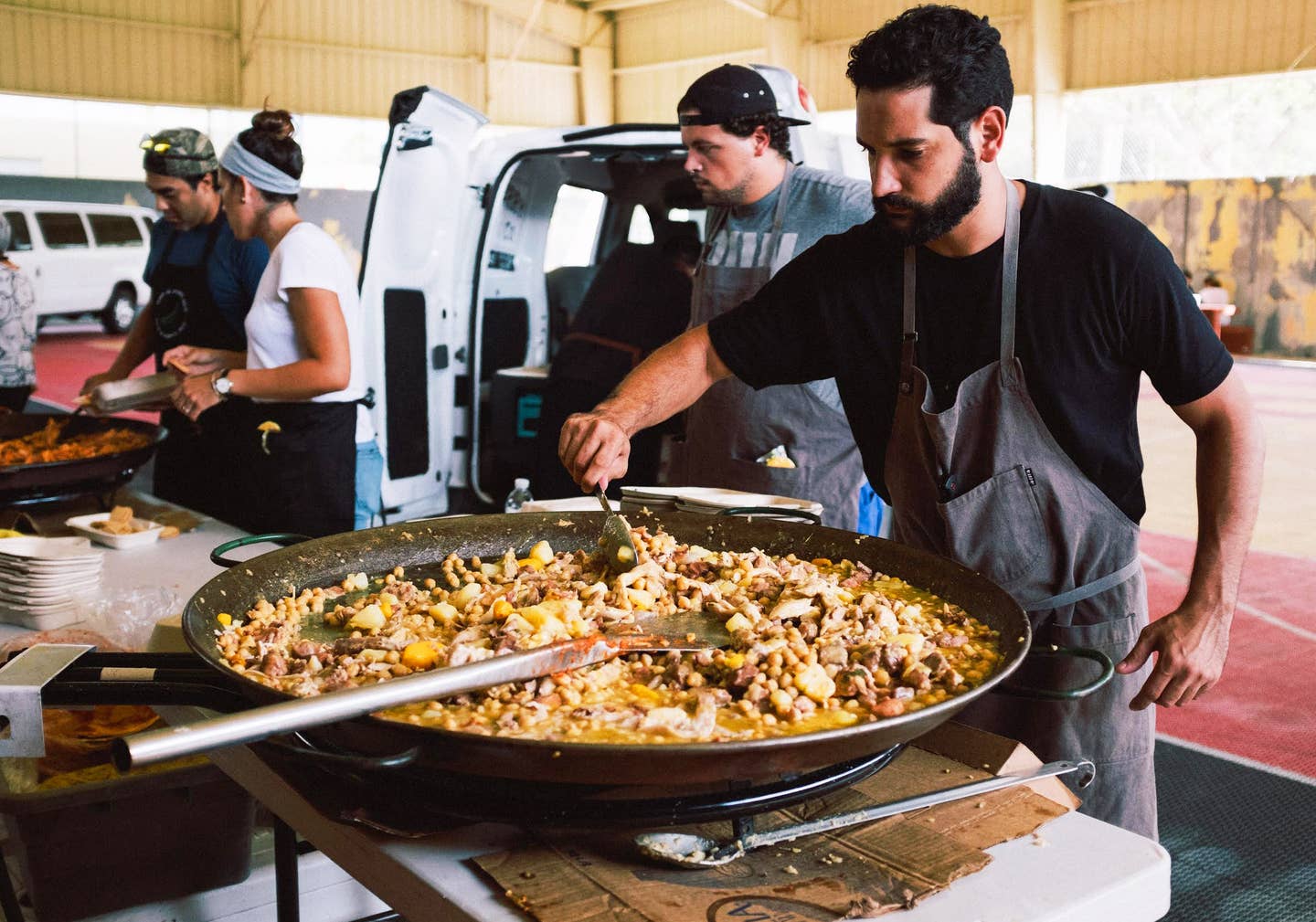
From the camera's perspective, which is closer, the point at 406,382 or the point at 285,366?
the point at 285,366

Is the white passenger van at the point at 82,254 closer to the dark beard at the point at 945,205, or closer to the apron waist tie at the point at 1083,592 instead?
the dark beard at the point at 945,205

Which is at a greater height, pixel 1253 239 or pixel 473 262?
pixel 1253 239

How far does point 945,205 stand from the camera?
1756 mm

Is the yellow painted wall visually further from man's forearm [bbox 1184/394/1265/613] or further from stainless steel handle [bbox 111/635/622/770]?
stainless steel handle [bbox 111/635/622/770]

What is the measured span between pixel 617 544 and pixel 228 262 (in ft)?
7.30

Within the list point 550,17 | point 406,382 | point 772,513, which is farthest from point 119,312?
point 772,513

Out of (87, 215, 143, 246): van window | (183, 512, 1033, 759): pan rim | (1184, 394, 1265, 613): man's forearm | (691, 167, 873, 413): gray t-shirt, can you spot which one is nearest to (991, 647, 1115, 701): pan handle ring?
(183, 512, 1033, 759): pan rim

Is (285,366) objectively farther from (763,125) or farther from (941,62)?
(941,62)

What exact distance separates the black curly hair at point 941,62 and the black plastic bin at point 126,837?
1452 mm

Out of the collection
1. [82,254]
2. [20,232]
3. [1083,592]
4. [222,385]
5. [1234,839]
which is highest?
[20,232]

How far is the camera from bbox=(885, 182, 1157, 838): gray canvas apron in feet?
5.92

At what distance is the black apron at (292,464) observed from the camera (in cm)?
322


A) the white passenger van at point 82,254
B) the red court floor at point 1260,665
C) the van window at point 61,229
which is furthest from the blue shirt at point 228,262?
the van window at point 61,229

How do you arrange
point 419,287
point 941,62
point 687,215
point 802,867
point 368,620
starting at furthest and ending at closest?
→ point 687,215 → point 419,287 → point 941,62 → point 368,620 → point 802,867
